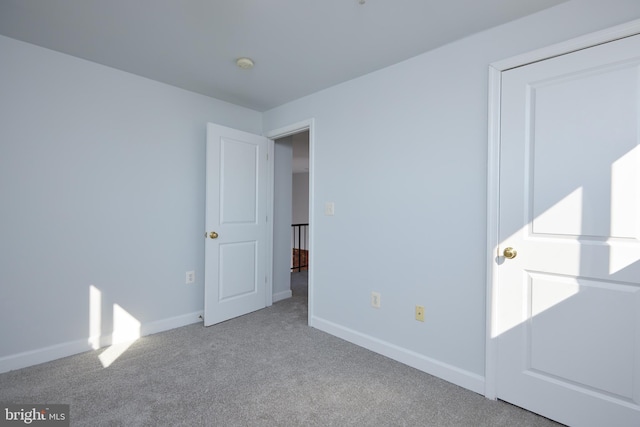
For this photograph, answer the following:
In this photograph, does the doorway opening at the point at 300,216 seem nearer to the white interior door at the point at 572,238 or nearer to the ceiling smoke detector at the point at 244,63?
the ceiling smoke detector at the point at 244,63

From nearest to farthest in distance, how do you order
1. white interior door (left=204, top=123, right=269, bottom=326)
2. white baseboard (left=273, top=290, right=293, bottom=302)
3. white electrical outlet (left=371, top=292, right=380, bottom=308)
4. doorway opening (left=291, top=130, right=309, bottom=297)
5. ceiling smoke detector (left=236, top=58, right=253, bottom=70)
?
ceiling smoke detector (left=236, top=58, right=253, bottom=70)
white electrical outlet (left=371, top=292, right=380, bottom=308)
white interior door (left=204, top=123, right=269, bottom=326)
white baseboard (left=273, top=290, right=293, bottom=302)
doorway opening (left=291, top=130, right=309, bottom=297)

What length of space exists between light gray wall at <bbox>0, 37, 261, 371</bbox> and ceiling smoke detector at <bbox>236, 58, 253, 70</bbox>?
2.94 ft

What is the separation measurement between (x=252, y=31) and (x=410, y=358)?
2535 mm

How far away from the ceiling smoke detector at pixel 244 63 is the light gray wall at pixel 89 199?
896 mm

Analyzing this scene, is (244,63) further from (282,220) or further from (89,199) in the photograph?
(282,220)

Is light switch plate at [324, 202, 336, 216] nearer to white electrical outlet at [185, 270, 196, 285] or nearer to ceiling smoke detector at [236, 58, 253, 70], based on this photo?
ceiling smoke detector at [236, 58, 253, 70]

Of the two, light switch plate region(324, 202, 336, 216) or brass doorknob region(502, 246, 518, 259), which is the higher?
light switch plate region(324, 202, 336, 216)

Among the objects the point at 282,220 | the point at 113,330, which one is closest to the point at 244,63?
the point at 282,220

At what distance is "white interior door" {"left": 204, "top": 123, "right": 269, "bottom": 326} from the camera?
300cm

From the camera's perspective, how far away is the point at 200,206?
10.3 ft

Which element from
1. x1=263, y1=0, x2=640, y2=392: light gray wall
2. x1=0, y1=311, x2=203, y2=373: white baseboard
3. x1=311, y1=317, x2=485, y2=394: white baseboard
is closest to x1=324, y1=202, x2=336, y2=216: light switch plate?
x1=263, y1=0, x2=640, y2=392: light gray wall

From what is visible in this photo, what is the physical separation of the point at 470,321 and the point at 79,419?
91.6 inches

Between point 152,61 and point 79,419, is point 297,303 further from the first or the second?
point 152,61

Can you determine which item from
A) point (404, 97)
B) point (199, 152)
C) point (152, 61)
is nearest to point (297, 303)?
point (199, 152)
